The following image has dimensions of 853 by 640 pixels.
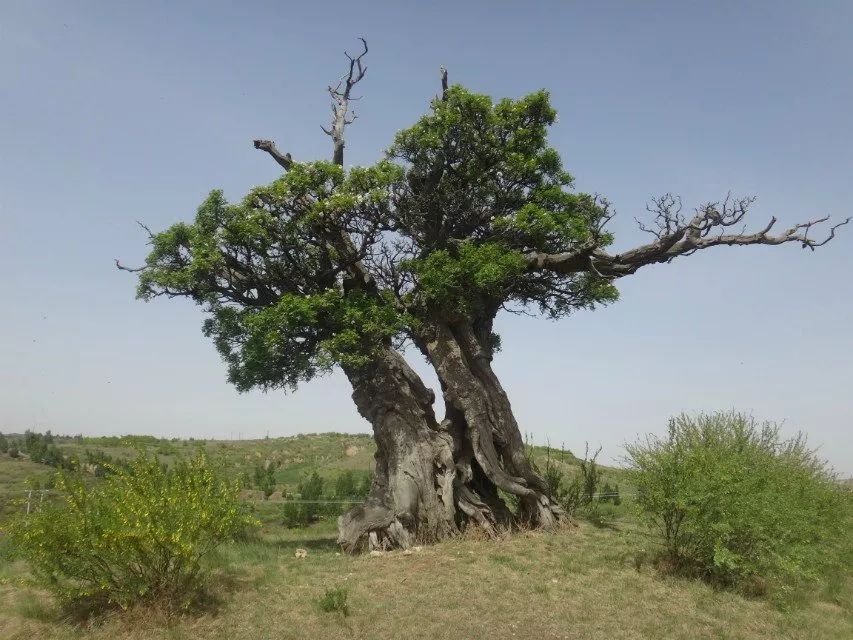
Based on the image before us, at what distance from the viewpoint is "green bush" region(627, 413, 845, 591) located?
10430 millimetres

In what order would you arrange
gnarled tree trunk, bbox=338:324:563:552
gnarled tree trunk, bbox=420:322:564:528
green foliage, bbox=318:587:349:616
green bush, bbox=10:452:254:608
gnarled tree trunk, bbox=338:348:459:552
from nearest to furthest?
1. green bush, bbox=10:452:254:608
2. green foliage, bbox=318:587:349:616
3. gnarled tree trunk, bbox=338:348:459:552
4. gnarled tree trunk, bbox=338:324:563:552
5. gnarled tree trunk, bbox=420:322:564:528

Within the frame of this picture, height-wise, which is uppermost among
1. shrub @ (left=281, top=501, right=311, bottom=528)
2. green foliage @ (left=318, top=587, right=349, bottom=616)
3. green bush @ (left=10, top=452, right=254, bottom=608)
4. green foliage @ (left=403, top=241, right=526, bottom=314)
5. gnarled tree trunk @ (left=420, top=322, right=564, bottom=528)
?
green foliage @ (left=403, top=241, right=526, bottom=314)

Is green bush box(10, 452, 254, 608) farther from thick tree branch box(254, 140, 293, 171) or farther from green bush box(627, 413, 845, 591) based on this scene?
thick tree branch box(254, 140, 293, 171)

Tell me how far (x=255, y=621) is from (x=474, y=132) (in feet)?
37.4

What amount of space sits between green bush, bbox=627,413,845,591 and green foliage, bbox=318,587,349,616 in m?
5.96

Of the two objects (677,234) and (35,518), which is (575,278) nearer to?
(677,234)

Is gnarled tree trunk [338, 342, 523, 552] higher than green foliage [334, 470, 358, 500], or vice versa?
gnarled tree trunk [338, 342, 523, 552]

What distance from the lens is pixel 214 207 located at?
14719 millimetres

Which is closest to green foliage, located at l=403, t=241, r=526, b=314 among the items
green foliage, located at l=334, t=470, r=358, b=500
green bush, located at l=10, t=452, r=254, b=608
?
green bush, located at l=10, t=452, r=254, b=608

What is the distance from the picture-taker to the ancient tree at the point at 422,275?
1364 cm

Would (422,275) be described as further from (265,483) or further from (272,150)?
(265,483)

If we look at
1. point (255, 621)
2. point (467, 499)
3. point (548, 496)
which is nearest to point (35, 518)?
point (255, 621)

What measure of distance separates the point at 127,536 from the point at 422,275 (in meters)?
8.16

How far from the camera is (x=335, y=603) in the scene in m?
9.12
